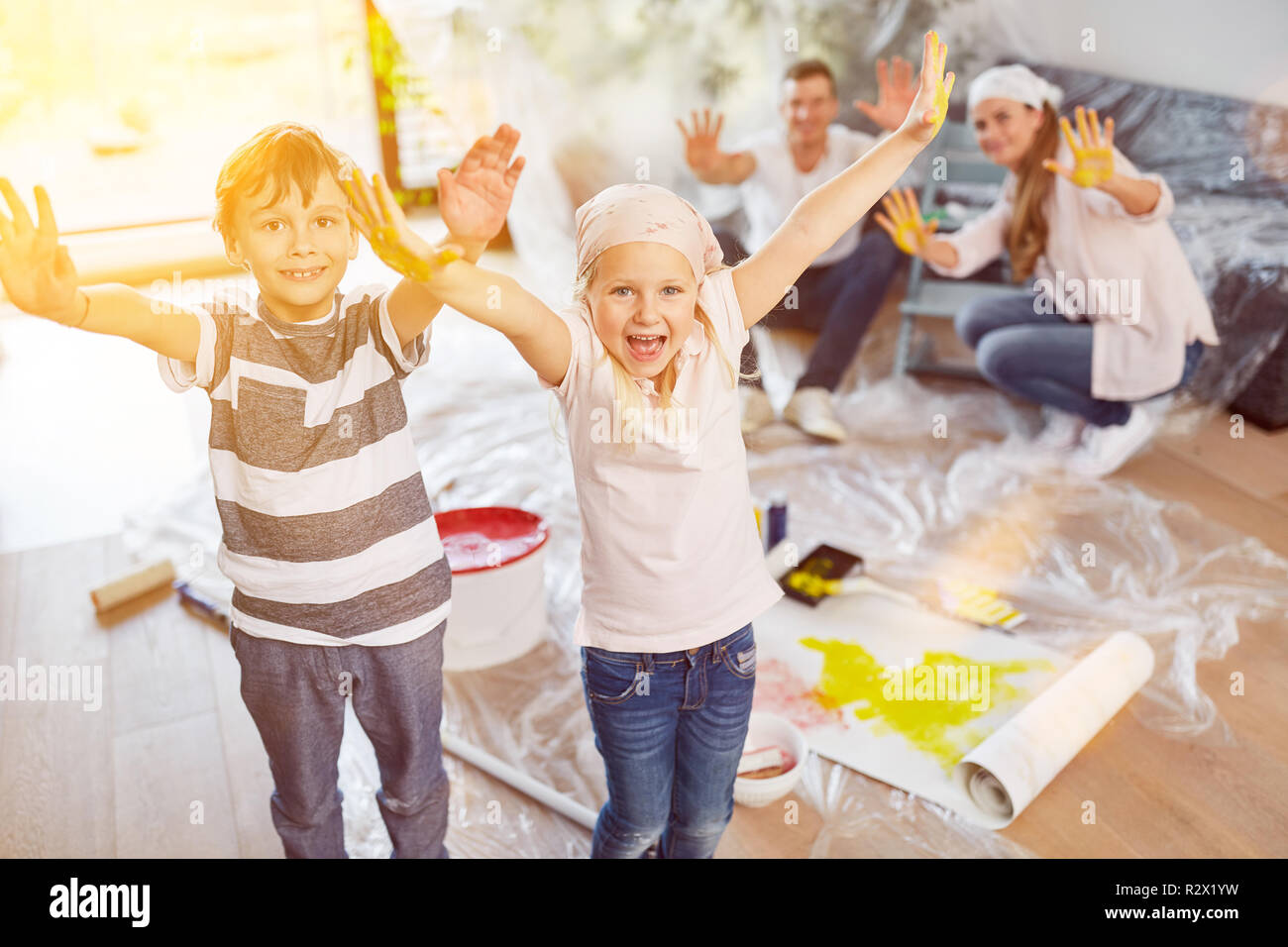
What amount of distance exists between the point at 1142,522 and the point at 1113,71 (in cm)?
141

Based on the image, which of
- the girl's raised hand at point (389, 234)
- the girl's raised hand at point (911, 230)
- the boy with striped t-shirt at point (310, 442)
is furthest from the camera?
the girl's raised hand at point (911, 230)

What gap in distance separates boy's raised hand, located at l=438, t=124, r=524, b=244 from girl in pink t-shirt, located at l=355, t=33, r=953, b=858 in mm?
67

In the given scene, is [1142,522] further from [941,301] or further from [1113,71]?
[1113,71]

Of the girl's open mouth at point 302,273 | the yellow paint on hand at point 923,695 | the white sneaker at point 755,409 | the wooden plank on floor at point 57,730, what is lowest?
the wooden plank on floor at point 57,730

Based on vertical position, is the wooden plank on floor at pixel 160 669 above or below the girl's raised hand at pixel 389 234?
below

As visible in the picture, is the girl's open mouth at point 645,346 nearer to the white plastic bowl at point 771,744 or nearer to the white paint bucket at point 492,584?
the white plastic bowl at point 771,744

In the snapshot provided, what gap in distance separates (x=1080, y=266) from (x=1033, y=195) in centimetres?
20

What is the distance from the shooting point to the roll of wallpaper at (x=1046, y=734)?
5.00ft

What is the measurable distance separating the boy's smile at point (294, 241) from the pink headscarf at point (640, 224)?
233 millimetres

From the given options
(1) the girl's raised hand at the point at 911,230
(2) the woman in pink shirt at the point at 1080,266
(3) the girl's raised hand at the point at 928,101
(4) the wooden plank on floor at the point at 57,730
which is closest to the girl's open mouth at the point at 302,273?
(3) the girl's raised hand at the point at 928,101

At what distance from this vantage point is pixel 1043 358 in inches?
102

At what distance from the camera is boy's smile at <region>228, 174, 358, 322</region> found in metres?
0.98

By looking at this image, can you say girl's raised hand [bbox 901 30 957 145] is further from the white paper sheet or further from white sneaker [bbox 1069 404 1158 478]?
white sneaker [bbox 1069 404 1158 478]

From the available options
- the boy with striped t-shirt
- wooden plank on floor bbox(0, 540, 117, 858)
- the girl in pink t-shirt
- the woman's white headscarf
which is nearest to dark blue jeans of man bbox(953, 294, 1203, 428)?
the woman's white headscarf
